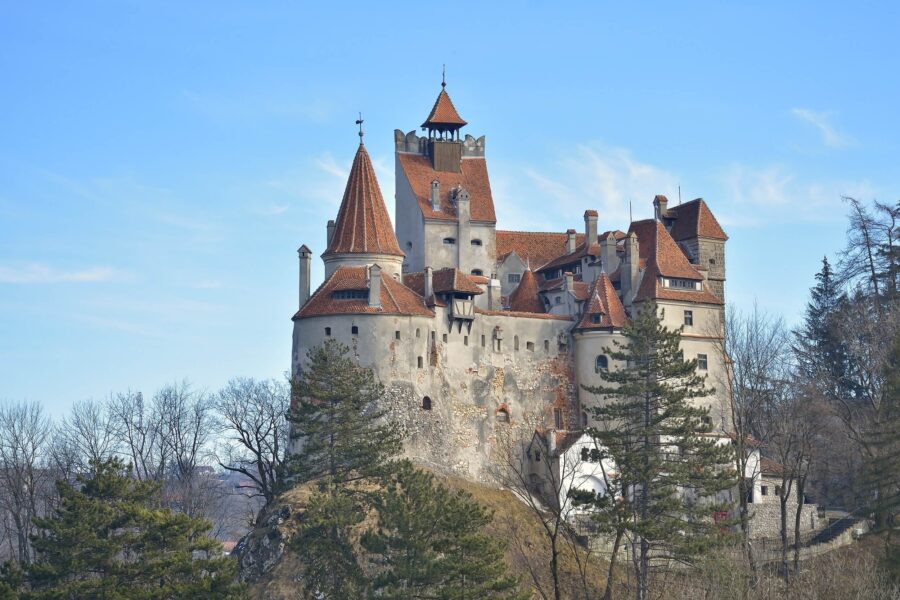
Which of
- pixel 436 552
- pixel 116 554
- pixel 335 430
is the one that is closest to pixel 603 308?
pixel 335 430

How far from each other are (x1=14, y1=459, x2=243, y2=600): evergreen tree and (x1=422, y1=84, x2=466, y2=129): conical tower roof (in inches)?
1462

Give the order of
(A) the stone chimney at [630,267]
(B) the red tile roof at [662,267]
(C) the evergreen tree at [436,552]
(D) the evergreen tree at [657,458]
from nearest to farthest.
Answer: (C) the evergreen tree at [436,552] → (D) the evergreen tree at [657,458] → (B) the red tile roof at [662,267] → (A) the stone chimney at [630,267]

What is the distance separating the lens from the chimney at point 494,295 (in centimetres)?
7387

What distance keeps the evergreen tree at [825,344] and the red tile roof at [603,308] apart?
13660 mm

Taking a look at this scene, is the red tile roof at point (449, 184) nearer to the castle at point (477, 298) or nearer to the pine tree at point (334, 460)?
the castle at point (477, 298)

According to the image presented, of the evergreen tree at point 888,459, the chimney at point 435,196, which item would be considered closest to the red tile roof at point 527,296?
the chimney at point 435,196

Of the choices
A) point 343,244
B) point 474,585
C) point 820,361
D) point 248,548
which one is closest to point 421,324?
point 343,244

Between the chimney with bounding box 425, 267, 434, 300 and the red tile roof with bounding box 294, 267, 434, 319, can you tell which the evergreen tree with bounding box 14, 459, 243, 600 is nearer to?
the red tile roof with bounding box 294, 267, 434, 319

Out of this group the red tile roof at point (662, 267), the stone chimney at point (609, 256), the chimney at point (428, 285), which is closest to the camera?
the chimney at point (428, 285)

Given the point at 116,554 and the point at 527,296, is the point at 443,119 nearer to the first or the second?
the point at 527,296

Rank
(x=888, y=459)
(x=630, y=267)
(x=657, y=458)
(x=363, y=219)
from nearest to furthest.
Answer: (x=657, y=458), (x=888, y=459), (x=363, y=219), (x=630, y=267)

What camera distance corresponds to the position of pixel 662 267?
243 ft

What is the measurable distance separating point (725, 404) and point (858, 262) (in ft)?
43.6

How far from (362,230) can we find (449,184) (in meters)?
10.1
